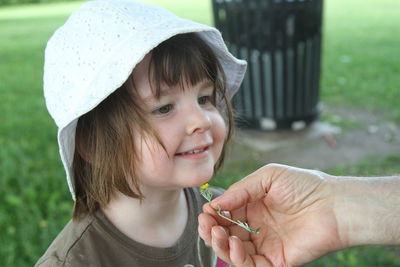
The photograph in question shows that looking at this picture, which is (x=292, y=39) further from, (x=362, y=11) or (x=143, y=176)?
(x=362, y=11)

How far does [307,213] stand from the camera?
1.67m

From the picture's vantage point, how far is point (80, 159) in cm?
179

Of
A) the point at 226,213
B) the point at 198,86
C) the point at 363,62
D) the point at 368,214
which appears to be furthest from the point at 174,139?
the point at 363,62

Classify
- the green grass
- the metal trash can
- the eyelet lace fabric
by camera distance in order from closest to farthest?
1. the eyelet lace fabric
2. the metal trash can
3. the green grass

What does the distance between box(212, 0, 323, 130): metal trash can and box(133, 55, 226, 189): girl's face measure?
8.13 ft

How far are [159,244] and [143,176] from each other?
0.30 meters

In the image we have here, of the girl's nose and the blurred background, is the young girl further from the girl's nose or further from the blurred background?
the blurred background

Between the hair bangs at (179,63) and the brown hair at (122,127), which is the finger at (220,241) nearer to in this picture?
the brown hair at (122,127)

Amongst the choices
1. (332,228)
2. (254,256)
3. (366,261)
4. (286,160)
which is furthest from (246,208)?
(286,160)

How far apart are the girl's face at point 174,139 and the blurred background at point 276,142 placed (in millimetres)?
1293

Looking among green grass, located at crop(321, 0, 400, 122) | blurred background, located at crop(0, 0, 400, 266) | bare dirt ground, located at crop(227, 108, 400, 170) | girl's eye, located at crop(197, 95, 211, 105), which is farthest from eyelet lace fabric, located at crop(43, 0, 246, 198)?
green grass, located at crop(321, 0, 400, 122)

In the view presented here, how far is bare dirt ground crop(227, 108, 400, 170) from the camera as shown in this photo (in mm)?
A: 3887

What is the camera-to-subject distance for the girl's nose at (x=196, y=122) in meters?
1.58

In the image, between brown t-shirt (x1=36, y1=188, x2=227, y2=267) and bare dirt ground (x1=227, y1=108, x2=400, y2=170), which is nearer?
brown t-shirt (x1=36, y1=188, x2=227, y2=267)
